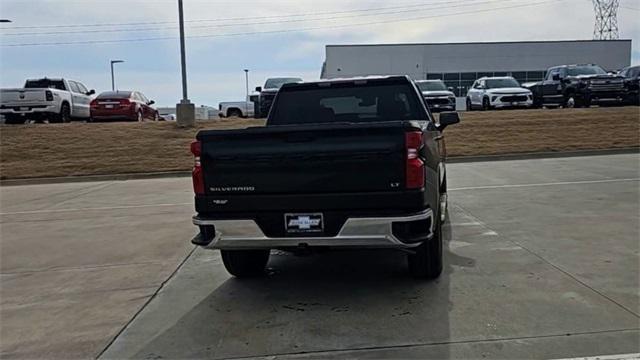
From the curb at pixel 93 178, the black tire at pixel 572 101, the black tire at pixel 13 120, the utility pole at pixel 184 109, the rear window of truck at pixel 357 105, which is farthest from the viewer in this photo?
the black tire at pixel 572 101

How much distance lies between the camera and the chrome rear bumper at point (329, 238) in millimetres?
4383

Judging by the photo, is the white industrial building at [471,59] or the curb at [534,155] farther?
the white industrial building at [471,59]

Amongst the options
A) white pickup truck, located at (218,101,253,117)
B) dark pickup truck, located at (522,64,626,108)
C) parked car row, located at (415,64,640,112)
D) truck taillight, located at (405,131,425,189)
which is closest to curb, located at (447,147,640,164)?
parked car row, located at (415,64,640,112)

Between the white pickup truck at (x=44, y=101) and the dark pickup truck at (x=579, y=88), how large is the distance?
64.5 ft

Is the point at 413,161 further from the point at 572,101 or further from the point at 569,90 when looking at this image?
the point at 572,101

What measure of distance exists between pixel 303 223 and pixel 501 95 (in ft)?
71.4

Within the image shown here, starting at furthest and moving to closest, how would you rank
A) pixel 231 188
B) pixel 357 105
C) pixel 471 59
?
pixel 471 59
pixel 357 105
pixel 231 188

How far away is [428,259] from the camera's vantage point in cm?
516

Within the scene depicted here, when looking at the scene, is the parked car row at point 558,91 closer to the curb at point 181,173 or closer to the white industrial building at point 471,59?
the curb at point 181,173

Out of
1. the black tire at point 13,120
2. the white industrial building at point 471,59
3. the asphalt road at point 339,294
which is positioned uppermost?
the white industrial building at point 471,59

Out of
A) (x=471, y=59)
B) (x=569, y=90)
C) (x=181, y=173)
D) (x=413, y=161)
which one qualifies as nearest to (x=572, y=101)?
(x=569, y=90)

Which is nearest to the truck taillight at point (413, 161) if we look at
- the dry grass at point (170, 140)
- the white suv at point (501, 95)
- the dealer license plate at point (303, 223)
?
the dealer license plate at point (303, 223)

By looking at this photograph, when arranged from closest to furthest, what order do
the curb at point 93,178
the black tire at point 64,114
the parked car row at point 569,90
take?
1. the curb at point 93,178
2. the black tire at point 64,114
3. the parked car row at point 569,90

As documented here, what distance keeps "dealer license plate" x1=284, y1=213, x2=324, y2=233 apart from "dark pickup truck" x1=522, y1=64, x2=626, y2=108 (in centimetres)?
2214
